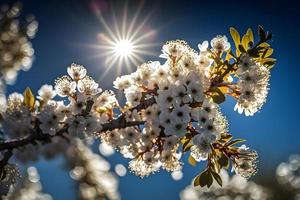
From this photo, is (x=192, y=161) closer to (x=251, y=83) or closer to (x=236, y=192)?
(x=251, y=83)

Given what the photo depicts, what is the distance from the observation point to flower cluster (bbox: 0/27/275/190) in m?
3.90

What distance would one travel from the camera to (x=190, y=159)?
4664mm

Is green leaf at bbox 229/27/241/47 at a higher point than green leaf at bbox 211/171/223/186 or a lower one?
higher

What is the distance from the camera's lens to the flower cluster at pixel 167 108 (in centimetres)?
390

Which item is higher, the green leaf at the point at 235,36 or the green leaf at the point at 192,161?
the green leaf at the point at 235,36

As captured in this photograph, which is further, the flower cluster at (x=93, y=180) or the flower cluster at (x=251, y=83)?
the flower cluster at (x=93, y=180)

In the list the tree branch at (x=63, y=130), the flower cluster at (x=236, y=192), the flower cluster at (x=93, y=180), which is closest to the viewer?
the tree branch at (x=63, y=130)

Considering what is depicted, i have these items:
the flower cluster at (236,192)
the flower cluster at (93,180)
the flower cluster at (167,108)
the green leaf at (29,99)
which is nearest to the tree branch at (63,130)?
the flower cluster at (167,108)

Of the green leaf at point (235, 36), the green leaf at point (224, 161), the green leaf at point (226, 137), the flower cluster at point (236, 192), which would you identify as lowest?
the green leaf at point (224, 161)

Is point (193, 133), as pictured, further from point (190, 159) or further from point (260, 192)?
point (260, 192)

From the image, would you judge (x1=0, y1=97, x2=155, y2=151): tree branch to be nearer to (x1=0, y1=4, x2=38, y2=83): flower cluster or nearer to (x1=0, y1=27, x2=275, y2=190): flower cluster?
(x1=0, y1=27, x2=275, y2=190): flower cluster

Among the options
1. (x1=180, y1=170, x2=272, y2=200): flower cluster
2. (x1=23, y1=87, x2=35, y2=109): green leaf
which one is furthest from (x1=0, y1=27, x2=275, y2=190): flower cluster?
(x1=180, y1=170, x2=272, y2=200): flower cluster

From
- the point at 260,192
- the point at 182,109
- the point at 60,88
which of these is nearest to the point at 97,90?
the point at 60,88

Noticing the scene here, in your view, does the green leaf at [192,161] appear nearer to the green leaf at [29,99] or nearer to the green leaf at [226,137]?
the green leaf at [226,137]
